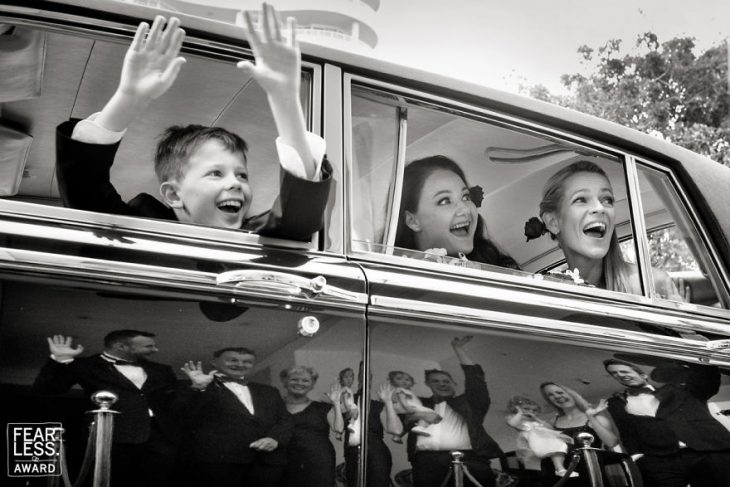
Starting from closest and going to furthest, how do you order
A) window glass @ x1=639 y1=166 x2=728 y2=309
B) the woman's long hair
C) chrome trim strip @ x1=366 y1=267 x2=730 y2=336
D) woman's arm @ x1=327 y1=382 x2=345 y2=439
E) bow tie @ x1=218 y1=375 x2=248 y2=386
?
bow tie @ x1=218 y1=375 x2=248 y2=386, woman's arm @ x1=327 y1=382 x2=345 y2=439, chrome trim strip @ x1=366 y1=267 x2=730 y2=336, the woman's long hair, window glass @ x1=639 y1=166 x2=728 y2=309

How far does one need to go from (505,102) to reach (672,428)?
1.16 metres

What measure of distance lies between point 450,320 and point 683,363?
2.88 feet

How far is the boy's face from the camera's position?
2393mm

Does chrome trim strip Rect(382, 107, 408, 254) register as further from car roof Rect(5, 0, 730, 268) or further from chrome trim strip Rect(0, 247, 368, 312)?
chrome trim strip Rect(0, 247, 368, 312)

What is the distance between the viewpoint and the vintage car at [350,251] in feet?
5.82

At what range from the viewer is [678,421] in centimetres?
244

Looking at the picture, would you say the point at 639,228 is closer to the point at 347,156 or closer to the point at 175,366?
the point at 347,156

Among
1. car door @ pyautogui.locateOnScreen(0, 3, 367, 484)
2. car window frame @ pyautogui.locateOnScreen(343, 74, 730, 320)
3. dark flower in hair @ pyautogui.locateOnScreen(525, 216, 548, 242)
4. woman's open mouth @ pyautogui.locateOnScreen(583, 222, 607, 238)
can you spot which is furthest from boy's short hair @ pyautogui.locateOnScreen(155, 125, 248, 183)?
woman's open mouth @ pyautogui.locateOnScreen(583, 222, 607, 238)

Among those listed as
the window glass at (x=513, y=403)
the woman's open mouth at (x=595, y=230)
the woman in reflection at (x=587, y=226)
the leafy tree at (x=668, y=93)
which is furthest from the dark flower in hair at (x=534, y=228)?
the leafy tree at (x=668, y=93)

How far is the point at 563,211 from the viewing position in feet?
10.2

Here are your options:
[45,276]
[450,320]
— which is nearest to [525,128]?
[450,320]

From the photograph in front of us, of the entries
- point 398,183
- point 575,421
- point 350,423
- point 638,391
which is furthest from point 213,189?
point 638,391

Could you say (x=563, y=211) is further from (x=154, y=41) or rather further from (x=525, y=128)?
(x=154, y=41)

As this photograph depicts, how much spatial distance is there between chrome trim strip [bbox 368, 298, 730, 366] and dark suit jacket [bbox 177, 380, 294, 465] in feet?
1.21
